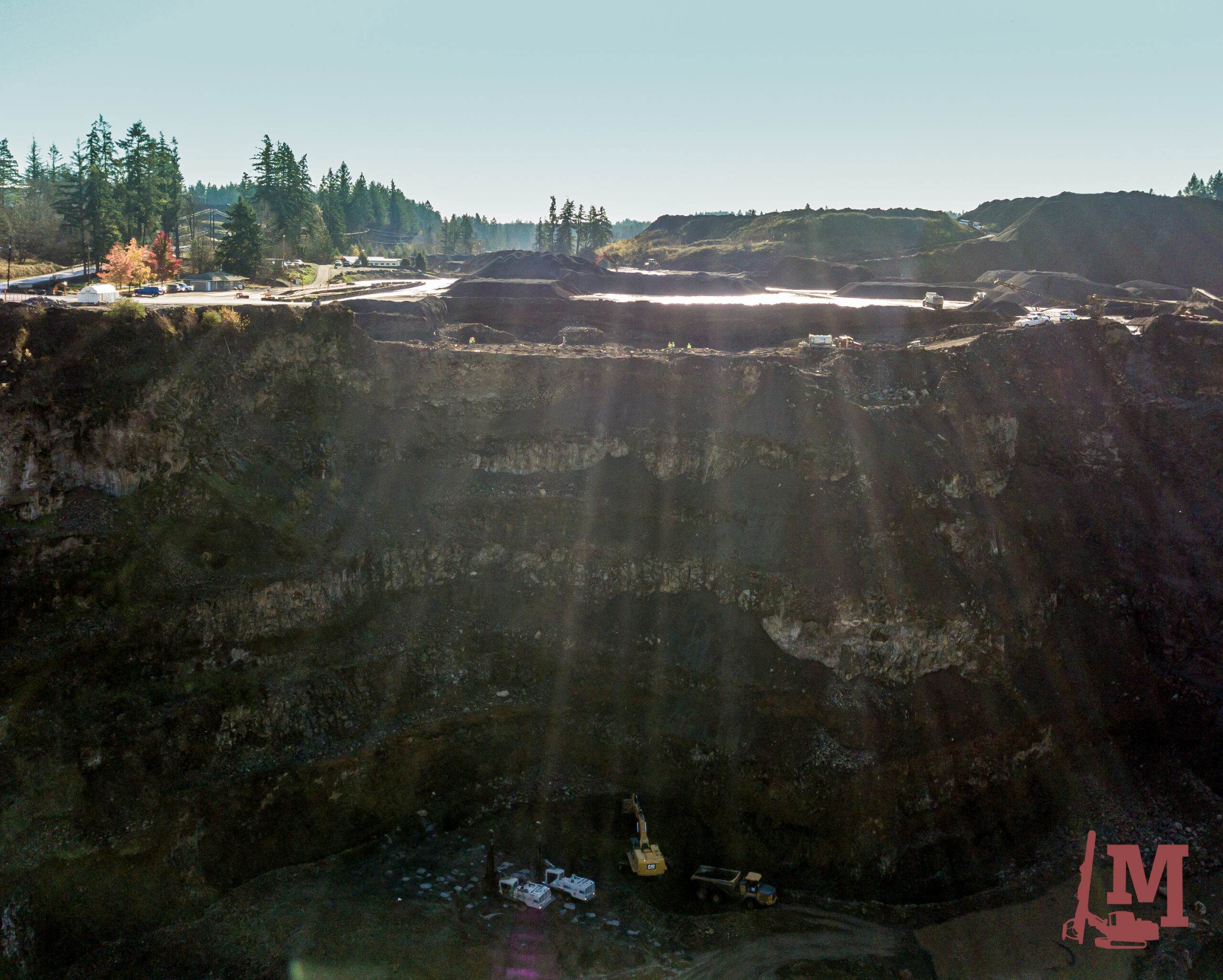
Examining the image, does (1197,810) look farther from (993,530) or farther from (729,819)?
(729,819)

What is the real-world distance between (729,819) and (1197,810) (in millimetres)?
17140

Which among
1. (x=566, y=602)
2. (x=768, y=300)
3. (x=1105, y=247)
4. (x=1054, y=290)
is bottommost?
(x=566, y=602)

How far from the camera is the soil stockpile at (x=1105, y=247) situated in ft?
258

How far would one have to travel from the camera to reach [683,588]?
29031 millimetres

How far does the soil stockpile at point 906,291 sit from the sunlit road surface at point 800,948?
52.6 meters

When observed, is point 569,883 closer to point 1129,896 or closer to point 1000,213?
point 1129,896

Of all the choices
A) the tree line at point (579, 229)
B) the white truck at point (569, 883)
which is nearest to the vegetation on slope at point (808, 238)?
the tree line at point (579, 229)

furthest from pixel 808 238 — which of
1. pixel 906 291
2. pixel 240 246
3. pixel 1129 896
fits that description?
pixel 1129 896

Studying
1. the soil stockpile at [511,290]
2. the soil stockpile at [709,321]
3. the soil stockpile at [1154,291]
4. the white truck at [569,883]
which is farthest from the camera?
the soil stockpile at [1154,291]

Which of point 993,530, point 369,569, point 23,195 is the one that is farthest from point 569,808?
point 23,195

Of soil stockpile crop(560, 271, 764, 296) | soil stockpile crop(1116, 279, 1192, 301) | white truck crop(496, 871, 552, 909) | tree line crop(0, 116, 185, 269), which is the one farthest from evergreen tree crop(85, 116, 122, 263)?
soil stockpile crop(1116, 279, 1192, 301)

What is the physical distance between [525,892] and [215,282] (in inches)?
1708

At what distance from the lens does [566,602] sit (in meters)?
28.7

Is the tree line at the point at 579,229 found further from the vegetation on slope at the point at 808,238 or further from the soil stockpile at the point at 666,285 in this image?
the soil stockpile at the point at 666,285
